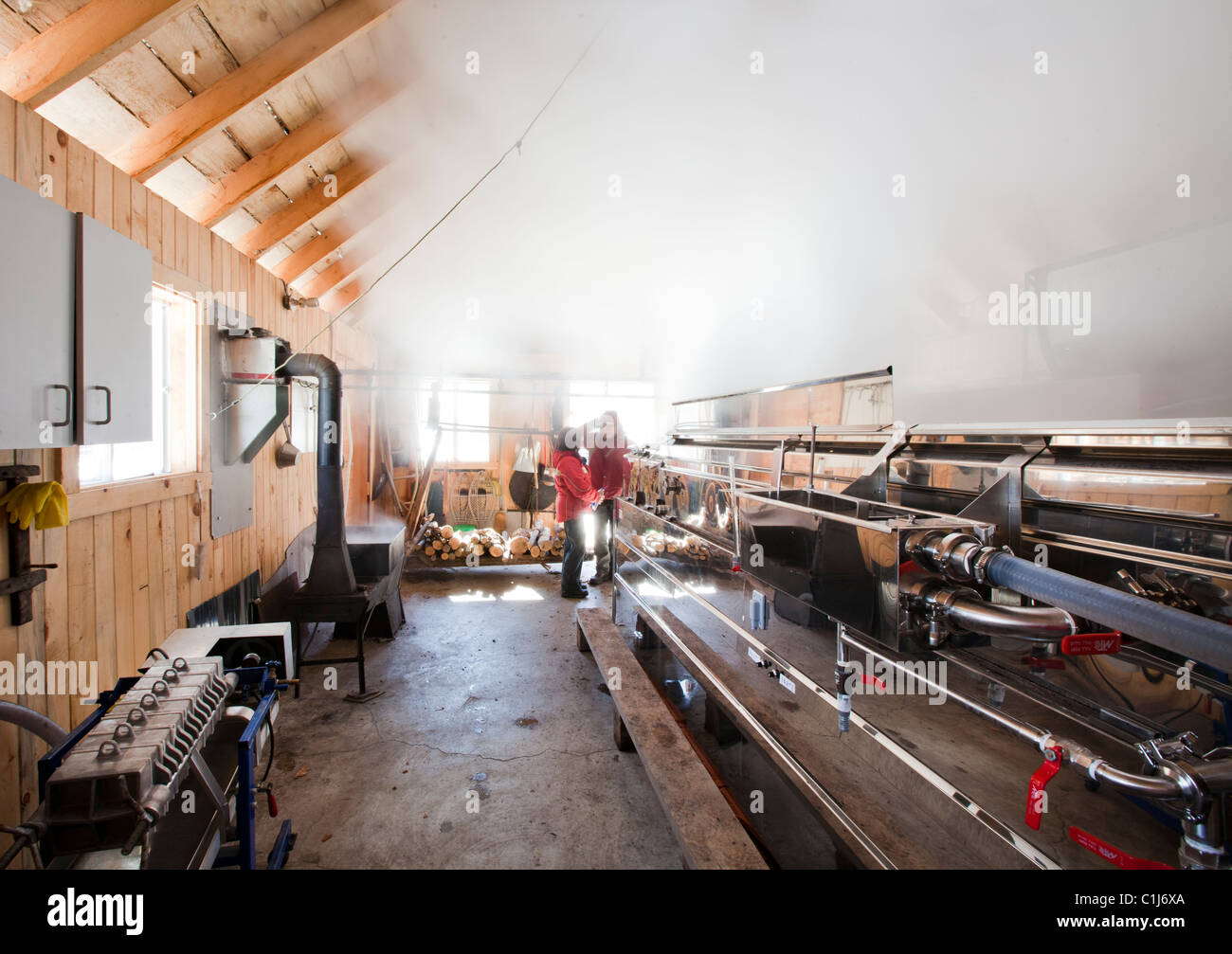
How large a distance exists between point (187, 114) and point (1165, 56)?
4487 mm

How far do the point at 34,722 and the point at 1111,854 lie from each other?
3.35 metres

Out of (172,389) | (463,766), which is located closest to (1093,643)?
(463,766)

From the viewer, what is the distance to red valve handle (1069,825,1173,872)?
3.54 feet

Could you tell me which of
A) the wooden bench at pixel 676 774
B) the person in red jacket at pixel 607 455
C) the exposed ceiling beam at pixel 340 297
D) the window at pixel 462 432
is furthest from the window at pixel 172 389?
the window at pixel 462 432

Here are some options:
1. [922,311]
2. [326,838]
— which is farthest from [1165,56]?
[326,838]

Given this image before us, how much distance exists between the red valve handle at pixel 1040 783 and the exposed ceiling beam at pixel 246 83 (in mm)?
4131

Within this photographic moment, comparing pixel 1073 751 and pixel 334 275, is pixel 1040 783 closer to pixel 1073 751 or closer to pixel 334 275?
pixel 1073 751

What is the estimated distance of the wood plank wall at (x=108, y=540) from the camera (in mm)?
2221

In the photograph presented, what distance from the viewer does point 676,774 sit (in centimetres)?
245

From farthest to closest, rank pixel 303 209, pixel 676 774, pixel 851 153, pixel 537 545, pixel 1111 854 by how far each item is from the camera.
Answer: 1. pixel 537 545
2. pixel 303 209
3. pixel 851 153
4. pixel 676 774
5. pixel 1111 854

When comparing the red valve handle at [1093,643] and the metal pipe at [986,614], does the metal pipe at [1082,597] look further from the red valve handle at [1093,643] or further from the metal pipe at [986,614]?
the red valve handle at [1093,643]

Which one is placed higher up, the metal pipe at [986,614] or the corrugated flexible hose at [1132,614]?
the corrugated flexible hose at [1132,614]

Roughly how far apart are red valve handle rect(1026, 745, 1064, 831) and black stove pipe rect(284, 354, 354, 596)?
13.9 ft

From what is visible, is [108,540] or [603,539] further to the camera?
[603,539]
